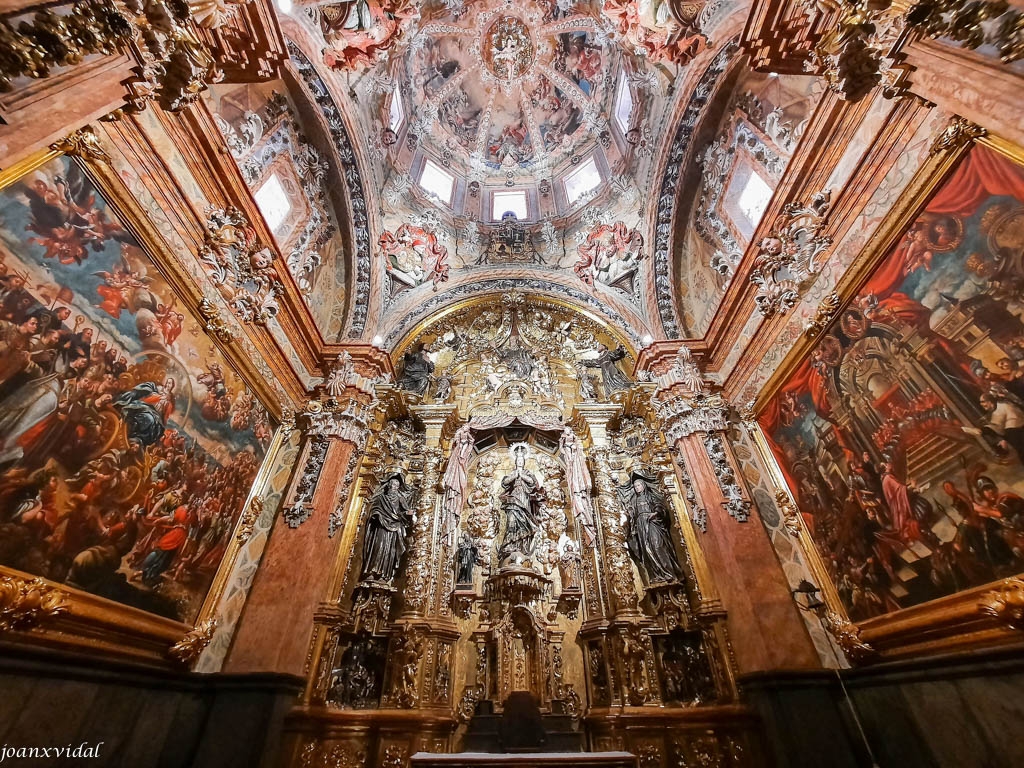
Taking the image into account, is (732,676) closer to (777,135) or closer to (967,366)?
(967,366)

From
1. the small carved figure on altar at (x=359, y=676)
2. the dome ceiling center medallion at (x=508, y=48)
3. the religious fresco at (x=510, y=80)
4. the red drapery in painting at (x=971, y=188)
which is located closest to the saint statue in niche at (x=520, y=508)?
the small carved figure on altar at (x=359, y=676)

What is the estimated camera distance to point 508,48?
14.2m

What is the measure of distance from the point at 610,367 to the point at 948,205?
293 inches

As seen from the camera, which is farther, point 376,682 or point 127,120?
point 376,682

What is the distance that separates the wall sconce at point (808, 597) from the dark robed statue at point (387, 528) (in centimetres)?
691

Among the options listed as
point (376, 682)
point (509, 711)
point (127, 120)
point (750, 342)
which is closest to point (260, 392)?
point (127, 120)

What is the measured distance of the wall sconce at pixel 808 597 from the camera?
241 inches

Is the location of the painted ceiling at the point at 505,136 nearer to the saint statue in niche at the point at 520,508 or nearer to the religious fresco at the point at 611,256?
the religious fresco at the point at 611,256

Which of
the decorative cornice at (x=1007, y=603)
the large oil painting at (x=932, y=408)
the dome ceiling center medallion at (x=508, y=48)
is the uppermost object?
the dome ceiling center medallion at (x=508, y=48)

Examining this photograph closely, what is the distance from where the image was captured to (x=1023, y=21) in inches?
122

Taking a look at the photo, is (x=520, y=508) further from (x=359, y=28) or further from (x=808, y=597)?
(x=359, y=28)

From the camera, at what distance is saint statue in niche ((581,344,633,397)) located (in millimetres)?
10953

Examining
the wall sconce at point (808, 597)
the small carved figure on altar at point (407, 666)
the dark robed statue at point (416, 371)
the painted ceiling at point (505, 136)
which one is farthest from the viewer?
the dark robed statue at point (416, 371)

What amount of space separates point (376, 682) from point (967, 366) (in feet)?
30.0
